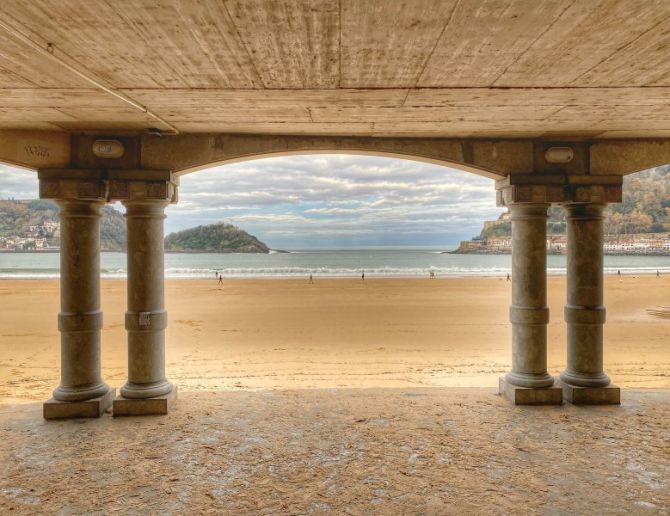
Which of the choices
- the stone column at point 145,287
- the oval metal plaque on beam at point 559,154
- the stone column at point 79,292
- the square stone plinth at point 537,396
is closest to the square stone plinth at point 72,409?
the stone column at point 79,292

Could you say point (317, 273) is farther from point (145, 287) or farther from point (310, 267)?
point (145, 287)

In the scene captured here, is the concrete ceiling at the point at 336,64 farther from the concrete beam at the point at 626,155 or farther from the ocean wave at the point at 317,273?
the ocean wave at the point at 317,273

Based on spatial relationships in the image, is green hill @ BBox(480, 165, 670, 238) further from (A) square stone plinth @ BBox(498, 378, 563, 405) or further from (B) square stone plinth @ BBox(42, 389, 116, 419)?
(B) square stone plinth @ BBox(42, 389, 116, 419)

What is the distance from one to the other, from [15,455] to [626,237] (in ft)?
282

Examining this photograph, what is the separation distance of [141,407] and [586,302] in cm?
526

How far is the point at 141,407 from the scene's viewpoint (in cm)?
477

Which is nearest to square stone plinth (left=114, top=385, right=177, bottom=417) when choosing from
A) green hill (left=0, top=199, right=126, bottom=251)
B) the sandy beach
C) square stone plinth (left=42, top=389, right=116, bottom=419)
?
square stone plinth (left=42, top=389, right=116, bottom=419)

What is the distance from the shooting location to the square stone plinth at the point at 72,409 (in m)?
4.63

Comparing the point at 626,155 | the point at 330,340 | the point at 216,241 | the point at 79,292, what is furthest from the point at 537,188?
the point at 216,241

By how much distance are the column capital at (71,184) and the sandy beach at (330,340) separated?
3442 mm

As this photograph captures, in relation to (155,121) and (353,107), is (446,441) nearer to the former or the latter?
(353,107)

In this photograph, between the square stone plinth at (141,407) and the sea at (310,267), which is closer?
the square stone plinth at (141,407)

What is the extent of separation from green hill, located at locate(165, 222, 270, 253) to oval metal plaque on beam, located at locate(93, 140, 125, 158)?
81947mm

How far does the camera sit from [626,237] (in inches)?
2862
